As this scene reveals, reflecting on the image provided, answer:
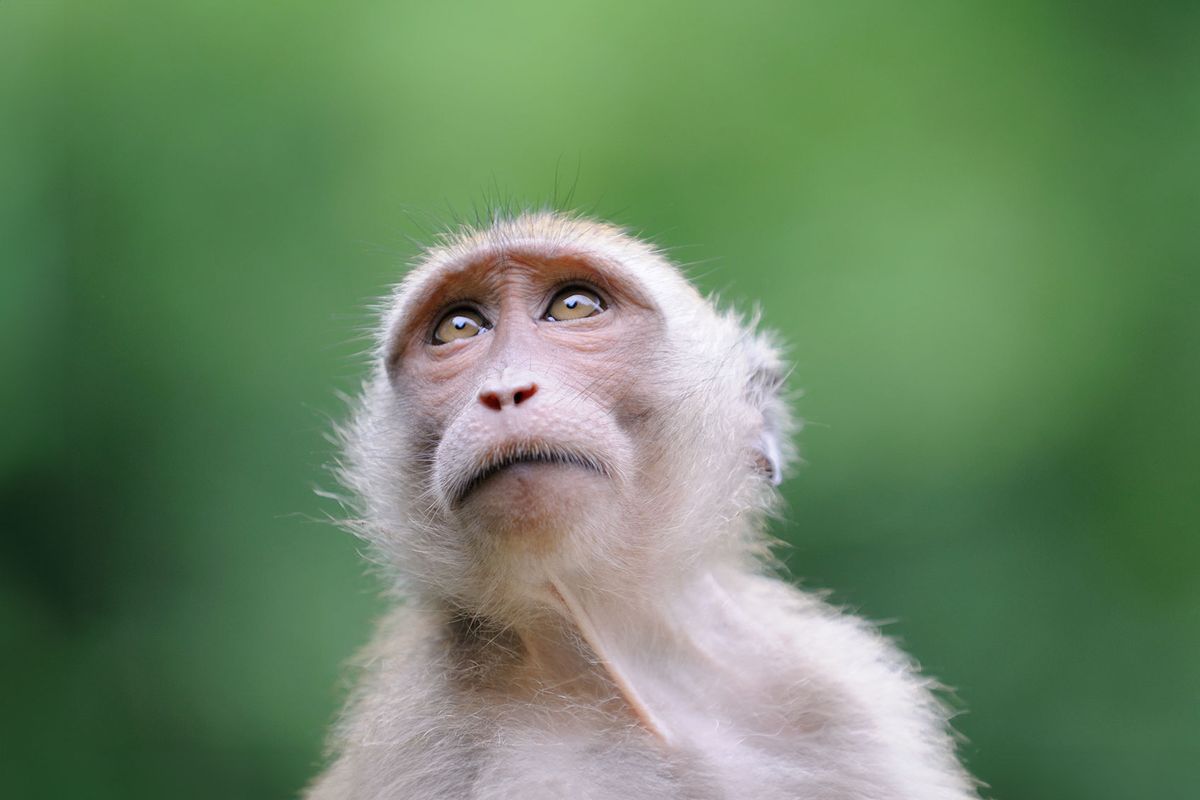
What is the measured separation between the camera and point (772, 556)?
3.80 metres

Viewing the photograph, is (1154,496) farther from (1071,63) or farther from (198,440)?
(198,440)

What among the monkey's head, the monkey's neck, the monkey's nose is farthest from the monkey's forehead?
the monkey's neck

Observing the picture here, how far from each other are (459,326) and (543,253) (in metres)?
0.30

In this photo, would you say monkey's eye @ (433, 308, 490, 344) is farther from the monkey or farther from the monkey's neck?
the monkey's neck

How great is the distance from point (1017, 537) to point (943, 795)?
200 centimetres

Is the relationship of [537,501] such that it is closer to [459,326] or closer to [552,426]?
[552,426]

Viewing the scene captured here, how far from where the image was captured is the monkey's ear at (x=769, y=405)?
3615 mm

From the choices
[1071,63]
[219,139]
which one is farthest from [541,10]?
[1071,63]

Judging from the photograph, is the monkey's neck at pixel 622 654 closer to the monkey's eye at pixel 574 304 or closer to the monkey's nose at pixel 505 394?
the monkey's nose at pixel 505 394

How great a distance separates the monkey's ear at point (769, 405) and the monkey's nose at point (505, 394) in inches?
38.2

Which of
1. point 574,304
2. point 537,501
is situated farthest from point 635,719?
point 574,304

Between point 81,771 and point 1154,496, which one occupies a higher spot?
point 1154,496

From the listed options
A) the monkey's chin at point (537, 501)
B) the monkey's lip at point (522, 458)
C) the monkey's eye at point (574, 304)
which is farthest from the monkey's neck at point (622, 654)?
the monkey's eye at point (574, 304)

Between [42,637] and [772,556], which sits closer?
[772,556]
